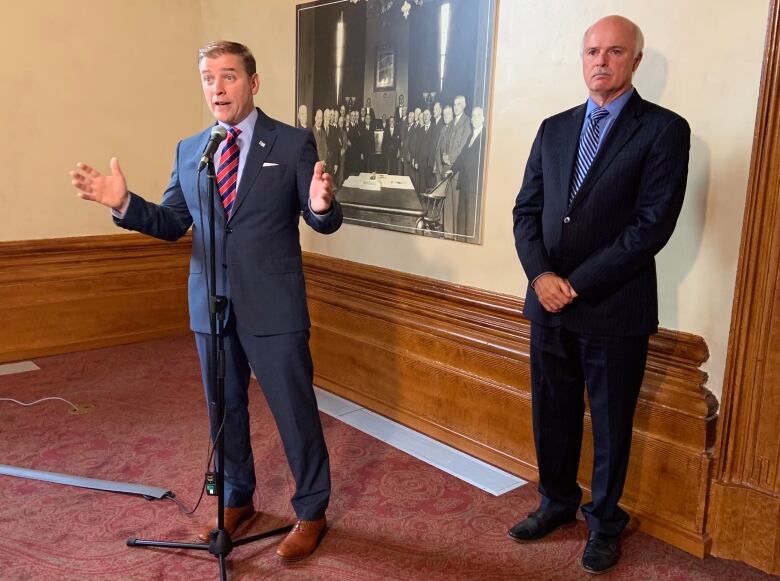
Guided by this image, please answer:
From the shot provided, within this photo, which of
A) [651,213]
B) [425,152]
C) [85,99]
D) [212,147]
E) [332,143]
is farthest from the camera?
[85,99]

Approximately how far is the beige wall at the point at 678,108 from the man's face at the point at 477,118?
7 cm

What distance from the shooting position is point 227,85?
2.32 metres

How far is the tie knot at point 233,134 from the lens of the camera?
242cm

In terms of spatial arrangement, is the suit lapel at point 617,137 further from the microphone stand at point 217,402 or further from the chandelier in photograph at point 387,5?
the chandelier in photograph at point 387,5

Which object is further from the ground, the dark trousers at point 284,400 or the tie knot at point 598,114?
the tie knot at point 598,114

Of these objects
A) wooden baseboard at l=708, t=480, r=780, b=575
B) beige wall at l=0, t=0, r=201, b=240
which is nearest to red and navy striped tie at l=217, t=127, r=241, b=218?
wooden baseboard at l=708, t=480, r=780, b=575

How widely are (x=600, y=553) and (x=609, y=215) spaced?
1.21 metres

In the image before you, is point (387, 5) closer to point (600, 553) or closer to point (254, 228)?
point (254, 228)

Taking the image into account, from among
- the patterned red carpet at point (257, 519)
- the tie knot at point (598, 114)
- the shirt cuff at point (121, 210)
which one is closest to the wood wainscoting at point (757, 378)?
the patterned red carpet at point (257, 519)

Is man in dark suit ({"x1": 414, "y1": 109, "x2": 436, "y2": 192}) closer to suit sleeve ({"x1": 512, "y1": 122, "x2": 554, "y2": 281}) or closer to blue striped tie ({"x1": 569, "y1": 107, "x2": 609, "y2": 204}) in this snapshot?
suit sleeve ({"x1": 512, "y1": 122, "x2": 554, "y2": 281})

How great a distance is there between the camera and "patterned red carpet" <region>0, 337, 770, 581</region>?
2486mm

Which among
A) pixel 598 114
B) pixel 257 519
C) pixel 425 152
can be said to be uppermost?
pixel 598 114

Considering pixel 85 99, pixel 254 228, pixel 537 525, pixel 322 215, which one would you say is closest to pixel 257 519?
pixel 537 525

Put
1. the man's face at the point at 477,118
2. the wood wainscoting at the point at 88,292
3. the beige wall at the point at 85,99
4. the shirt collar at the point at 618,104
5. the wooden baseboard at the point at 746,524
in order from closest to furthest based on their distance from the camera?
the shirt collar at the point at 618,104 < the wooden baseboard at the point at 746,524 < the man's face at the point at 477,118 < the beige wall at the point at 85,99 < the wood wainscoting at the point at 88,292
